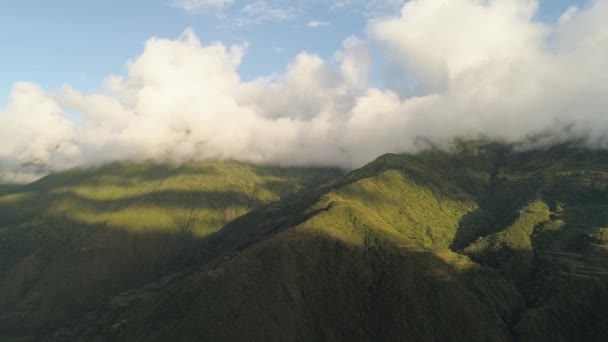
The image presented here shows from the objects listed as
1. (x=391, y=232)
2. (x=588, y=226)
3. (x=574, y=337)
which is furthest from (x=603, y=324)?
(x=391, y=232)

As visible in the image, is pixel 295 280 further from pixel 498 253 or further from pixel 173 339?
pixel 498 253

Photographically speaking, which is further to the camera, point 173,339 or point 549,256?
point 549,256

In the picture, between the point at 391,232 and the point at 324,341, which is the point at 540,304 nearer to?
the point at 391,232

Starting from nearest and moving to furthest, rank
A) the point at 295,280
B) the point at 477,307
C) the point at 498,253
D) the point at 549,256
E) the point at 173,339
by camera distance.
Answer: the point at 173,339 < the point at 477,307 < the point at 295,280 < the point at 549,256 < the point at 498,253

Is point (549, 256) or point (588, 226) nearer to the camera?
point (549, 256)

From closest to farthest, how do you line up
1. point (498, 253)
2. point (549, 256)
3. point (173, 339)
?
point (173, 339) < point (549, 256) < point (498, 253)

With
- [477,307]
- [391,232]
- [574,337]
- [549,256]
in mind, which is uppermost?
[391,232]

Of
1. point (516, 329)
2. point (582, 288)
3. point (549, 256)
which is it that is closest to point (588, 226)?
point (549, 256)

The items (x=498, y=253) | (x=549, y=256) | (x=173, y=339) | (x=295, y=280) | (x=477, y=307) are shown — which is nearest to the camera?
(x=173, y=339)

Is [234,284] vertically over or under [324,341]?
over
